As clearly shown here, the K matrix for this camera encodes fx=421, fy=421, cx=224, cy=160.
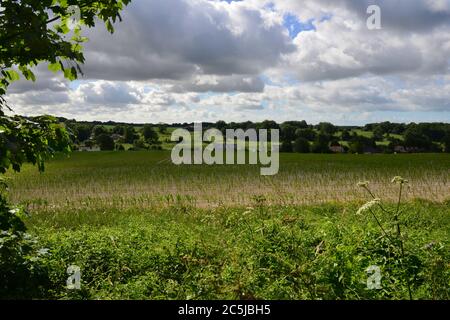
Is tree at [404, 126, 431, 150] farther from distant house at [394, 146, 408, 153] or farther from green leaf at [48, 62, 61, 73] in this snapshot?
green leaf at [48, 62, 61, 73]

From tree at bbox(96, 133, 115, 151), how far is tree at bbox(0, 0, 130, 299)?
80.7 m

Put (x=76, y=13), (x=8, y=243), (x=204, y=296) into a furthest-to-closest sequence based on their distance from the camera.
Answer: (x=8, y=243) < (x=76, y=13) < (x=204, y=296)

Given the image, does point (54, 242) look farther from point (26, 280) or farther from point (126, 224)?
point (126, 224)

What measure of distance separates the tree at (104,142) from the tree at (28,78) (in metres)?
80.7

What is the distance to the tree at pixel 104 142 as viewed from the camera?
84081 mm

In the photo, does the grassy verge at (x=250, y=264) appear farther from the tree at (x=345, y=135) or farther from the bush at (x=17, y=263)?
the tree at (x=345, y=135)

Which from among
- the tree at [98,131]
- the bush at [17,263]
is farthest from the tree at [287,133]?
the bush at [17,263]

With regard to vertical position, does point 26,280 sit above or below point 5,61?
below

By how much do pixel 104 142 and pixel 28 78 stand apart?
81.9m

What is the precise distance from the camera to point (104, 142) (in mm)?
84875

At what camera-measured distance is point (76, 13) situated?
5477mm

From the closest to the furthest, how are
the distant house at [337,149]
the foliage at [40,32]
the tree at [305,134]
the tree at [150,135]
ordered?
the foliage at [40,32], the distant house at [337,149], the tree at [305,134], the tree at [150,135]
